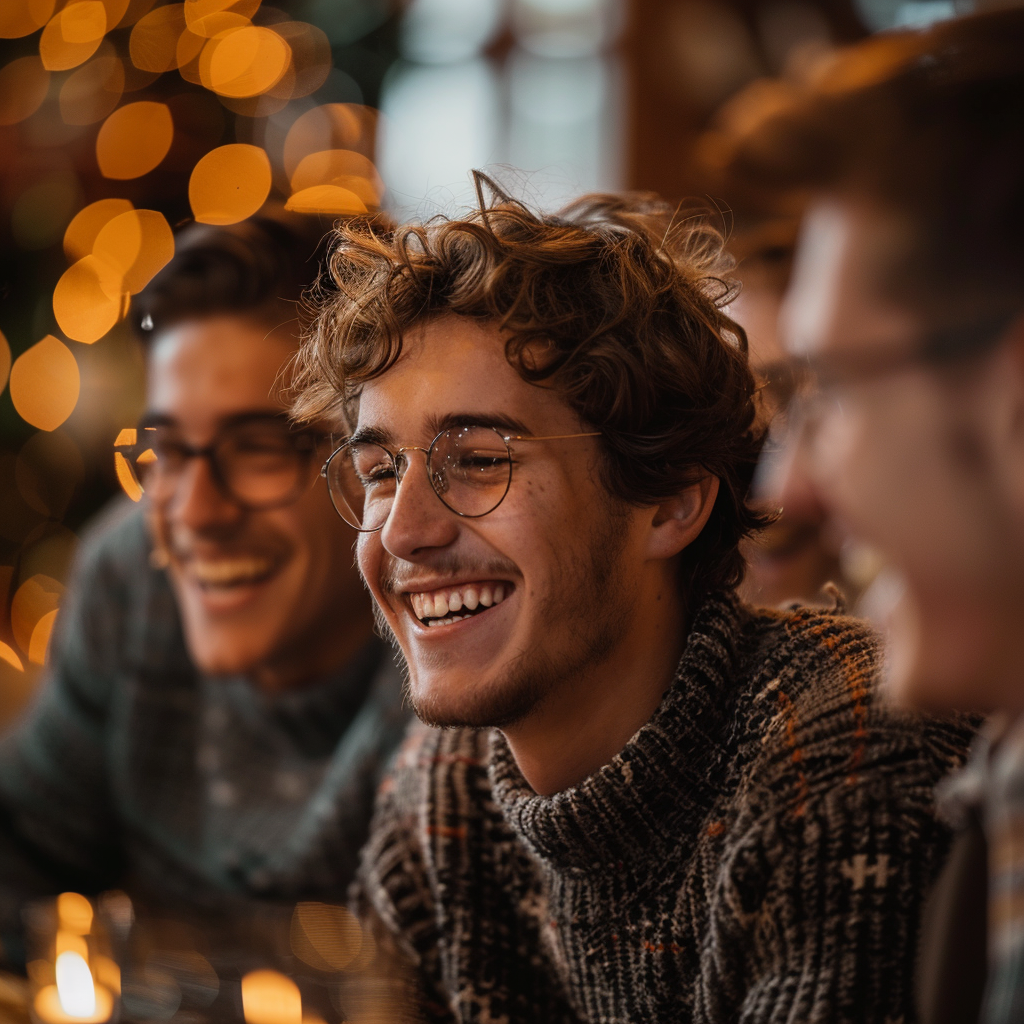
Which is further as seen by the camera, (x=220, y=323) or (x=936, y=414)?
(x=220, y=323)

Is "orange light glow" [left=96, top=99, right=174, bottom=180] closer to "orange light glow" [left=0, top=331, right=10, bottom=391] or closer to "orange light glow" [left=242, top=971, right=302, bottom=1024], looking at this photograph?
"orange light glow" [left=0, top=331, right=10, bottom=391]

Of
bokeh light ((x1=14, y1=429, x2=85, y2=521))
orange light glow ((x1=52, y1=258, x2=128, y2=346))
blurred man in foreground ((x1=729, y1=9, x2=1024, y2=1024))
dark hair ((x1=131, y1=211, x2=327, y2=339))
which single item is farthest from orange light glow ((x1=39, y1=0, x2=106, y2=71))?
blurred man in foreground ((x1=729, y1=9, x2=1024, y2=1024))

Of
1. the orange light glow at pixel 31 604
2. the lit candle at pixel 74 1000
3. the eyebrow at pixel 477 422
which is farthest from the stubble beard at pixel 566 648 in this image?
the orange light glow at pixel 31 604

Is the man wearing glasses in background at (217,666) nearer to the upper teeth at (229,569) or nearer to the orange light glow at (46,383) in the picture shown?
the upper teeth at (229,569)

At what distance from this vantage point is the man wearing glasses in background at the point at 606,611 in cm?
82

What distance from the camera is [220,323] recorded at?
4.75ft

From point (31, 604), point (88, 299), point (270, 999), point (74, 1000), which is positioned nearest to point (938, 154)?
point (270, 999)

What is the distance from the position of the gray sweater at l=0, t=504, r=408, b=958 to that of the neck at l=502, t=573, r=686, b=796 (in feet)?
1.51

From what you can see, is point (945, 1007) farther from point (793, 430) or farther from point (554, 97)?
point (554, 97)

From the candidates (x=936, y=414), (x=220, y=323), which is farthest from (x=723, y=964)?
(x=220, y=323)

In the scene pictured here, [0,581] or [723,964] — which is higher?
[723,964]

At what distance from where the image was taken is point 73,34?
2.03 m

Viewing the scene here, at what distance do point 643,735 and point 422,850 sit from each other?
1.08ft

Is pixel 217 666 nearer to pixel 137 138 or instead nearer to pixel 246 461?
pixel 246 461
